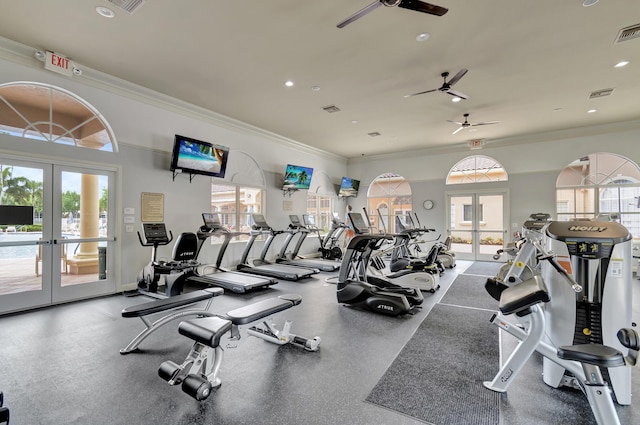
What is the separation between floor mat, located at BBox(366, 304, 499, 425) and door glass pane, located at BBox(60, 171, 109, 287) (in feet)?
17.0

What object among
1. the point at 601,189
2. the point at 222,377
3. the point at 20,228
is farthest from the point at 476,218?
the point at 20,228

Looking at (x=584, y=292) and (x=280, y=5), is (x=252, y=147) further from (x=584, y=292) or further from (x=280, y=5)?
(x=584, y=292)

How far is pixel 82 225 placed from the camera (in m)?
5.09

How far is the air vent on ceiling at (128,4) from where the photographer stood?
3389mm

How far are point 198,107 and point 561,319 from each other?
6.89m

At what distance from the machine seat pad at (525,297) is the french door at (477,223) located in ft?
26.8

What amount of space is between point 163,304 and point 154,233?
8.90ft

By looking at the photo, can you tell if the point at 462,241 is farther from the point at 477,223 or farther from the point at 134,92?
the point at 134,92

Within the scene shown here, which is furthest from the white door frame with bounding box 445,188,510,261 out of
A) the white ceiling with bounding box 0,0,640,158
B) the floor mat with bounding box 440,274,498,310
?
the floor mat with bounding box 440,274,498,310

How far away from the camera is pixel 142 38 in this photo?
408 cm

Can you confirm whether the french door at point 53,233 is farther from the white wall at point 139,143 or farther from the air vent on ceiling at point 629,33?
the air vent on ceiling at point 629,33

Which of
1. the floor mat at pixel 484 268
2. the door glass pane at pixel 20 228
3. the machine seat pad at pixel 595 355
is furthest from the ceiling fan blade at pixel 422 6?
the floor mat at pixel 484 268

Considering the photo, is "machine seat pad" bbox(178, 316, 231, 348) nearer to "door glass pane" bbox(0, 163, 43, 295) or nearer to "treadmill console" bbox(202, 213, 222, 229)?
"door glass pane" bbox(0, 163, 43, 295)

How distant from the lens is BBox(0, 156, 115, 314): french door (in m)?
4.33
